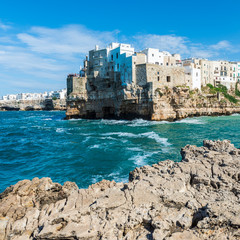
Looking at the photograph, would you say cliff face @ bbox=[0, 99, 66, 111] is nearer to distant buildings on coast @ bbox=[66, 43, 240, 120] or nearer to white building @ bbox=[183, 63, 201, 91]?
distant buildings on coast @ bbox=[66, 43, 240, 120]

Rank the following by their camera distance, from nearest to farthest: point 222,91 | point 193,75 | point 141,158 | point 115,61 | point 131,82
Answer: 1. point 141,158
2. point 131,82
3. point 115,61
4. point 193,75
5. point 222,91

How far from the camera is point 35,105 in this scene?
124m

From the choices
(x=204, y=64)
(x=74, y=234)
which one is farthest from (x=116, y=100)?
(x=74, y=234)

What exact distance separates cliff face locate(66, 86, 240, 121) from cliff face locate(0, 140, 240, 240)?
113 ft

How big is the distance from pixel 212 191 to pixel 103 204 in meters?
3.57

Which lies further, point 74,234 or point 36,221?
point 36,221

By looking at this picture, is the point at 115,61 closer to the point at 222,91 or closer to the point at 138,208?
the point at 222,91

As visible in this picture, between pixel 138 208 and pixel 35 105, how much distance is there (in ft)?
423

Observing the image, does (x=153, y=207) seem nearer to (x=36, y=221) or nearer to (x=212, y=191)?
(x=212, y=191)

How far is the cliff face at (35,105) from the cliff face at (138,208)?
11271cm

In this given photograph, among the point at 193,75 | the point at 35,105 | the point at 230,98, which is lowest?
the point at 35,105

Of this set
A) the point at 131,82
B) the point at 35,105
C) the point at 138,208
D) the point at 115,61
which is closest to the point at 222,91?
the point at 131,82

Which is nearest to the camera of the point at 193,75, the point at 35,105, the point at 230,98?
the point at 193,75

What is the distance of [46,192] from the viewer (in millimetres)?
7703
